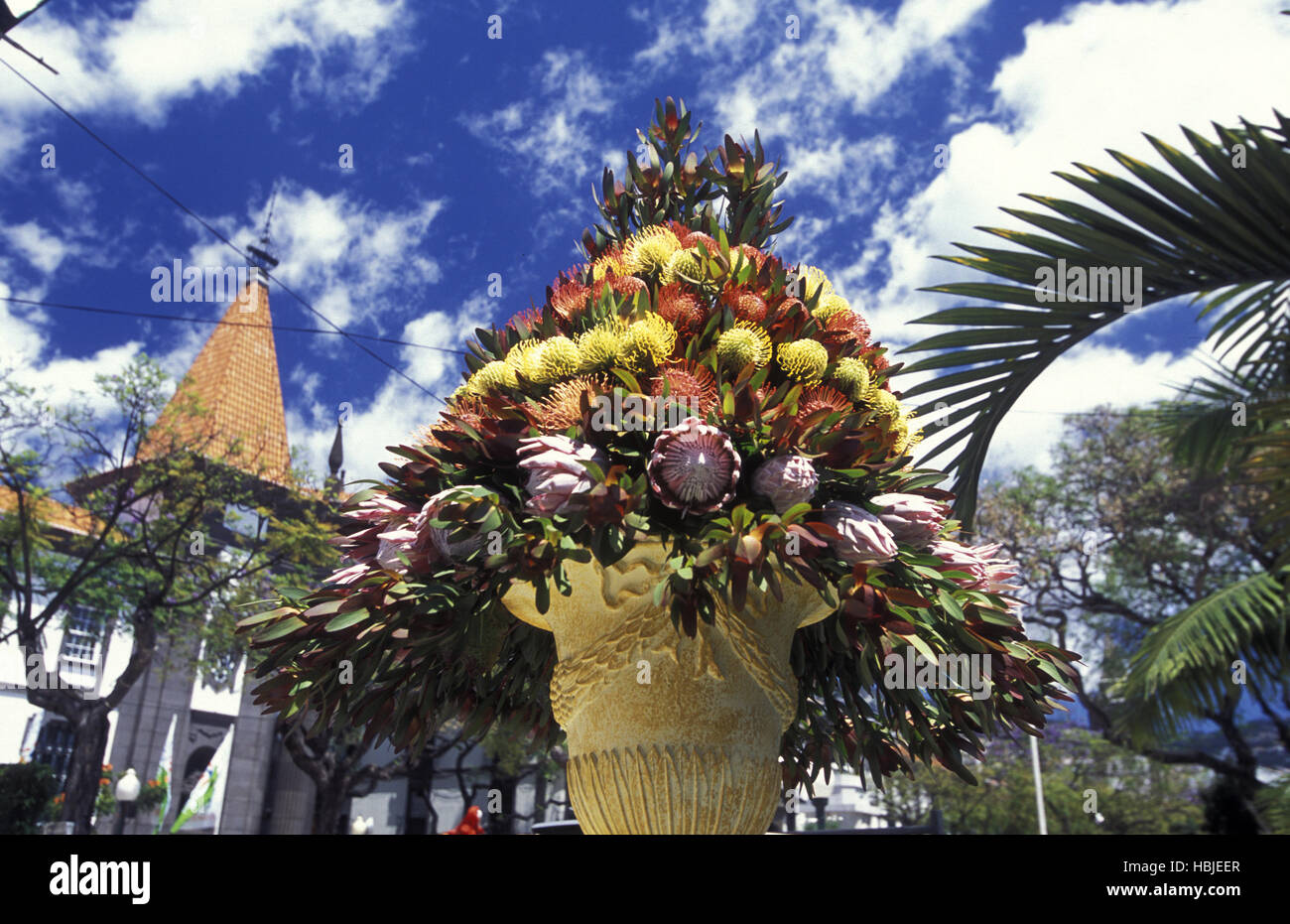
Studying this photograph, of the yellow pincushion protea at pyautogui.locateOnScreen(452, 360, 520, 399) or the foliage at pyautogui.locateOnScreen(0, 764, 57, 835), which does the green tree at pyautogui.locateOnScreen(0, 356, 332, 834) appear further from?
the yellow pincushion protea at pyautogui.locateOnScreen(452, 360, 520, 399)

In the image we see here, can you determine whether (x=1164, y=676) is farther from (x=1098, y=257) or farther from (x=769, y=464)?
(x=769, y=464)

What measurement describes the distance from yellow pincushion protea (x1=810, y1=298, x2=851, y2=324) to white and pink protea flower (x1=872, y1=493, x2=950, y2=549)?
1.02ft

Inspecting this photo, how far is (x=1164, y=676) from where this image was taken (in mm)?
6297

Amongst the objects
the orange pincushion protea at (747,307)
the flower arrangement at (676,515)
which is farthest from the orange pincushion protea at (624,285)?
the orange pincushion protea at (747,307)

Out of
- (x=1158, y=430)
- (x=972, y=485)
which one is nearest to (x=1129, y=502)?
(x=1158, y=430)

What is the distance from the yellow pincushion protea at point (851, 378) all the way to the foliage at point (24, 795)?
14.9 metres

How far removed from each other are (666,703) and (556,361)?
43cm

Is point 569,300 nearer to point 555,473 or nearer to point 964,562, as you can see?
point 555,473

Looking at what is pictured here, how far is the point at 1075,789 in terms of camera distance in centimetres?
2114

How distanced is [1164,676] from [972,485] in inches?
201

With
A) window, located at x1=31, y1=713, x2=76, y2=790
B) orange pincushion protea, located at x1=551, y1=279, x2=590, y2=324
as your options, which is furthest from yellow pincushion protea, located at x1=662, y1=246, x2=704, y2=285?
window, located at x1=31, y1=713, x2=76, y2=790

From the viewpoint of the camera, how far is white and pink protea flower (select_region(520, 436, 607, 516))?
35.6 inches
